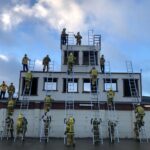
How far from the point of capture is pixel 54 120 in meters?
32.7

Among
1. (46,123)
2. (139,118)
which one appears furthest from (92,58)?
(46,123)

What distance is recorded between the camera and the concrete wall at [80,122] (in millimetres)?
32312

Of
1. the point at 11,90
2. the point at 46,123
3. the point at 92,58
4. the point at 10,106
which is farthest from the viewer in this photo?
the point at 92,58

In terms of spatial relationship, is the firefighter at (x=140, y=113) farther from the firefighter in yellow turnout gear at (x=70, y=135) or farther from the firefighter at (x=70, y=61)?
the firefighter at (x=70, y=61)

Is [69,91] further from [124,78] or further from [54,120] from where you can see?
[124,78]

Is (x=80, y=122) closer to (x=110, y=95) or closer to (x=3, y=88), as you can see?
(x=110, y=95)

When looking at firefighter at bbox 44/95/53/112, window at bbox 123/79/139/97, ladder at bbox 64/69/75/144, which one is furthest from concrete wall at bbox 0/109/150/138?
window at bbox 123/79/139/97

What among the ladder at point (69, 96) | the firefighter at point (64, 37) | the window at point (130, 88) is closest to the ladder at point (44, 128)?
the ladder at point (69, 96)

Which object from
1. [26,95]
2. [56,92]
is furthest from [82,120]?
[26,95]

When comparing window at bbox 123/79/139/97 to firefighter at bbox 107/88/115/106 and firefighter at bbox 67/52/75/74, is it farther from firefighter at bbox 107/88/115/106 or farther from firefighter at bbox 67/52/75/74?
firefighter at bbox 67/52/75/74

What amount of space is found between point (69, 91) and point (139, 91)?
752 cm

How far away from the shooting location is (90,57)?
38250 millimetres

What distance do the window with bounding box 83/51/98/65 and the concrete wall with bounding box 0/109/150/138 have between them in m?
7.27

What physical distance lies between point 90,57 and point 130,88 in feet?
21.1
